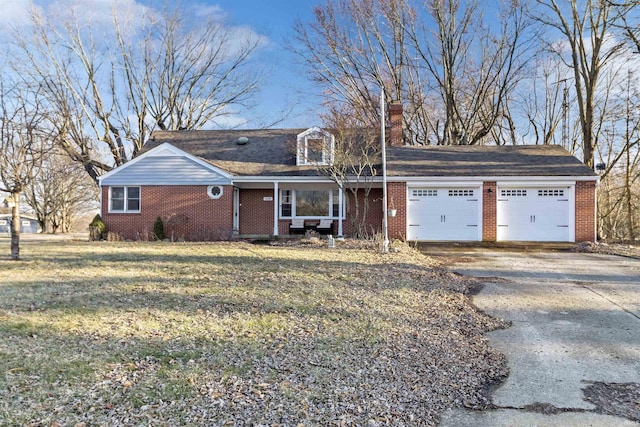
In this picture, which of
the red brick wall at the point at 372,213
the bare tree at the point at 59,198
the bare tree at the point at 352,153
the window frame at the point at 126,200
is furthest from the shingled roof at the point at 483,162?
the bare tree at the point at 59,198

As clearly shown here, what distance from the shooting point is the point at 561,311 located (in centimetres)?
612

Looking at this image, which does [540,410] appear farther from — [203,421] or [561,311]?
[561,311]

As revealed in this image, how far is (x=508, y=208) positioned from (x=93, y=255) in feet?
45.9

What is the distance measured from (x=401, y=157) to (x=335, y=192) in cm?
319

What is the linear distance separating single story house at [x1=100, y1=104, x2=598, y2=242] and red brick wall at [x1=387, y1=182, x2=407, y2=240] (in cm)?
4

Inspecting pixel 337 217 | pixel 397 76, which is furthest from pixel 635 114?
pixel 337 217

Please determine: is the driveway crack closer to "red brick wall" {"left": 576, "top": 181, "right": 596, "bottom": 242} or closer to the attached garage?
the attached garage

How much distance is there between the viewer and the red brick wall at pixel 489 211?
15555 mm

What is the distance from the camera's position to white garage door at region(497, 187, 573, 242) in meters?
15.3

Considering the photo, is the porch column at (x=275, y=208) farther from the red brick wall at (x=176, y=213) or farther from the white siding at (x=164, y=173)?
the white siding at (x=164, y=173)

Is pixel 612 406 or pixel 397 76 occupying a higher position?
pixel 397 76

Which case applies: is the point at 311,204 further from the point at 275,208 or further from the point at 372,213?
the point at 372,213

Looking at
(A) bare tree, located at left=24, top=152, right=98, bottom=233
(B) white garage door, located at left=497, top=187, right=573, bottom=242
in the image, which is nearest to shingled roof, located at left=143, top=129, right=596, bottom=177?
(B) white garage door, located at left=497, top=187, right=573, bottom=242

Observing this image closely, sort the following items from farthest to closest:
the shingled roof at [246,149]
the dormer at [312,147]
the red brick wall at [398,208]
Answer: the shingled roof at [246,149], the dormer at [312,147], the red brick wall at [398,208]
